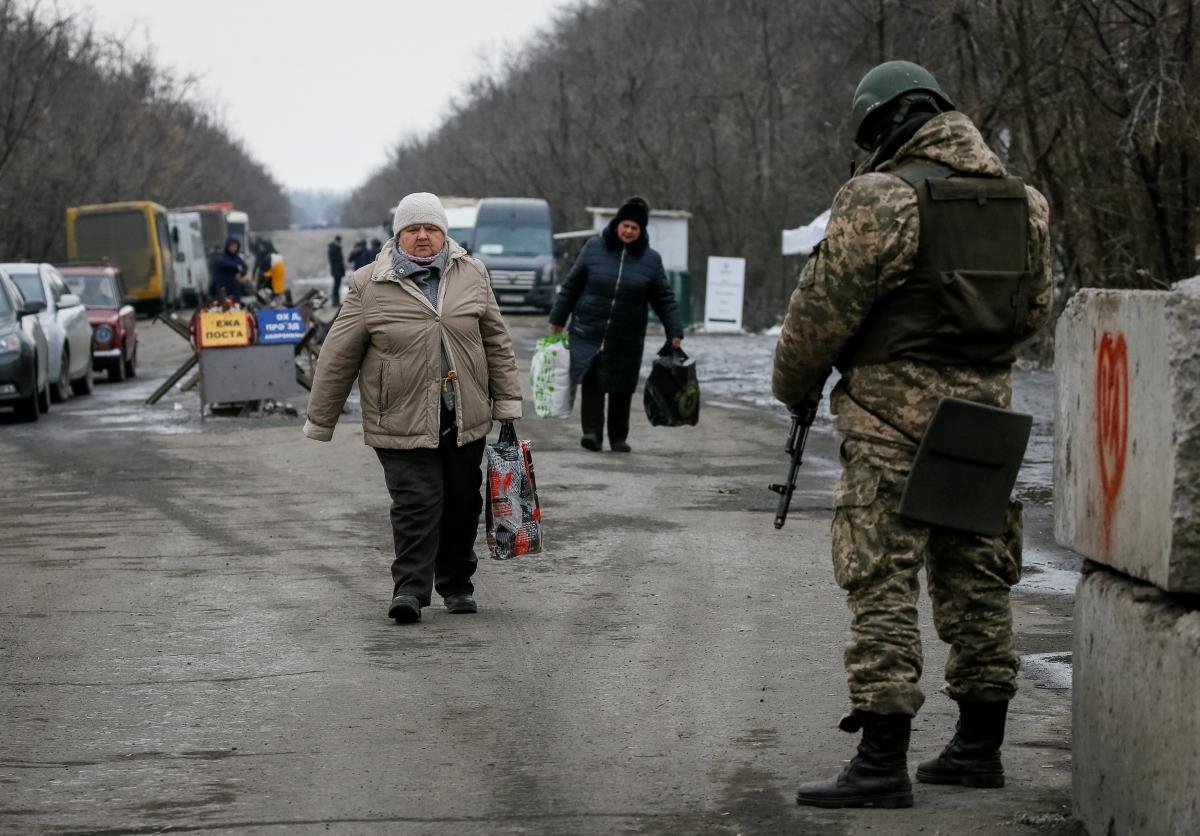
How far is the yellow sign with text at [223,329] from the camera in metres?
18.8

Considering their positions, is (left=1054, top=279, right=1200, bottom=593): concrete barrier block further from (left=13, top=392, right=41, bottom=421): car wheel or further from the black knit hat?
(left=13, top=392, right=41, bottom=421): car wheel

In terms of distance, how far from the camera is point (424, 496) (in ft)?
26.9

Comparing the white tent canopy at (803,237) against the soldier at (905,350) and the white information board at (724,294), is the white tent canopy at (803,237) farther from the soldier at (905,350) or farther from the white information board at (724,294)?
the soldier at (905,350)

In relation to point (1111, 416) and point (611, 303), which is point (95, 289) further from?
point (1111, 416)

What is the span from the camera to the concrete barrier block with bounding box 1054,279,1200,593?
4.05m

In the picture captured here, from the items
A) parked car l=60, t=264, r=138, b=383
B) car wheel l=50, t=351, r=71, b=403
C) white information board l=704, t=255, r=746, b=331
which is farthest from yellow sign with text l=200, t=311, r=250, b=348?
white information board l=704, t=255, r=746, b=331

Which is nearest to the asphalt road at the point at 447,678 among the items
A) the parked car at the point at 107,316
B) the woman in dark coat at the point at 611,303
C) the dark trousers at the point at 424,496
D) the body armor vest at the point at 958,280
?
the dark trousers at the point at 424,496

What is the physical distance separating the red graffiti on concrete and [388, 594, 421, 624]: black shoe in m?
3.99

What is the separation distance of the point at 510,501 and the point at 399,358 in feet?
2.76

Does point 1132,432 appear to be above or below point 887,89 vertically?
below

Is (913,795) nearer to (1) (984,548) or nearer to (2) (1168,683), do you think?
(1) (984,548)

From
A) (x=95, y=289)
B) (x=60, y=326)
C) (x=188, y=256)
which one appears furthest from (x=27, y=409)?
(x=188, y=256)

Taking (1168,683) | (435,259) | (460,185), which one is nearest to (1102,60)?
(435,259)

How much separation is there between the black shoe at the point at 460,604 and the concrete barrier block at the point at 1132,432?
3.81 m
